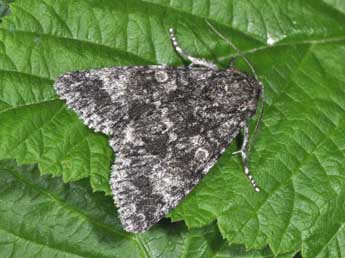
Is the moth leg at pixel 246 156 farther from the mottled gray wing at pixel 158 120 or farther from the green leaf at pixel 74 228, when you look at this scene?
the green leaf at pixel 74 228

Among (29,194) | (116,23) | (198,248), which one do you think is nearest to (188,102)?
(116,23)

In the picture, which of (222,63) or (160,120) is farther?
(222,63)

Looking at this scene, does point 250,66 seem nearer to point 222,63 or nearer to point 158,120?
point 222,63

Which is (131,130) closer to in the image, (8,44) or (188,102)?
(188,102)

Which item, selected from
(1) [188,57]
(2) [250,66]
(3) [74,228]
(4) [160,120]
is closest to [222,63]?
(2) [250,66]

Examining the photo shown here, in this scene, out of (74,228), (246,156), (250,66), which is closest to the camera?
(246,156)

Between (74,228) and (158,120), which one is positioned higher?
(158,120)

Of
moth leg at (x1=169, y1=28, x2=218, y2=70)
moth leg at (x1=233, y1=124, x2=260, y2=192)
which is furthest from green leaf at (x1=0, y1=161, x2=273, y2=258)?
moth leg at (x1=169, y1=28, x2=218, y2=70)
